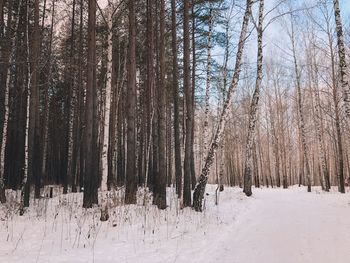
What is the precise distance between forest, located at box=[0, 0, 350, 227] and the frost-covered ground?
108 centimetres

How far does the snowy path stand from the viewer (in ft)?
21.3

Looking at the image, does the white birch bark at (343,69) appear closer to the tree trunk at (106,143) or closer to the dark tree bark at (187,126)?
the dark tree bark at (187,126)

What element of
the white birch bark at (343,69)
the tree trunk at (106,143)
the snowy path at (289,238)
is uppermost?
the white birch bark at (343,69)

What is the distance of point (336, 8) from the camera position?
47.1ft

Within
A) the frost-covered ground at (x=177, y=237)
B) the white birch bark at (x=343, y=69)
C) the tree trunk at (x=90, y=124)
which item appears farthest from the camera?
the white birch bark at (x=343, y=69)

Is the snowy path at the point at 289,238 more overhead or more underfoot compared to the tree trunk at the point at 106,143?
more underfoot

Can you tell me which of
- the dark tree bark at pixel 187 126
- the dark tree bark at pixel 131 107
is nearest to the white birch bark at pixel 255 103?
the dark tree bark at pixel 187 126

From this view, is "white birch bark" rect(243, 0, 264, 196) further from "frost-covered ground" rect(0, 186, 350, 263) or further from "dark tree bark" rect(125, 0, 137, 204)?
"dark tree bark" rect(125, 0, 137, 204)

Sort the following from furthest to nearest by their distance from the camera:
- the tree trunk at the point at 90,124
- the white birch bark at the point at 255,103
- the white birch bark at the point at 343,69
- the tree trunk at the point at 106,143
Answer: the white birch bark at the point at 255,103 → the white birch bark at the point at 343,69 → the tree trunk at the point at 90,124 → the tree trunk at the point at 106,143

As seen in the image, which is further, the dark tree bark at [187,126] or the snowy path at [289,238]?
the dark tree bark at [187,126]

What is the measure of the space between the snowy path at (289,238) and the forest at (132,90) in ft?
8.51

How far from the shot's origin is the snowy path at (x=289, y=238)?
21.3 ft

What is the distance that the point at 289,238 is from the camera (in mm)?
8000

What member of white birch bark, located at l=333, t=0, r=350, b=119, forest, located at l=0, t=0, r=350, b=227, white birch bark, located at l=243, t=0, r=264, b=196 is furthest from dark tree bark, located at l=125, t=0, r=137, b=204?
white birch bark, located at l=333, t=0, r=350, b=119
